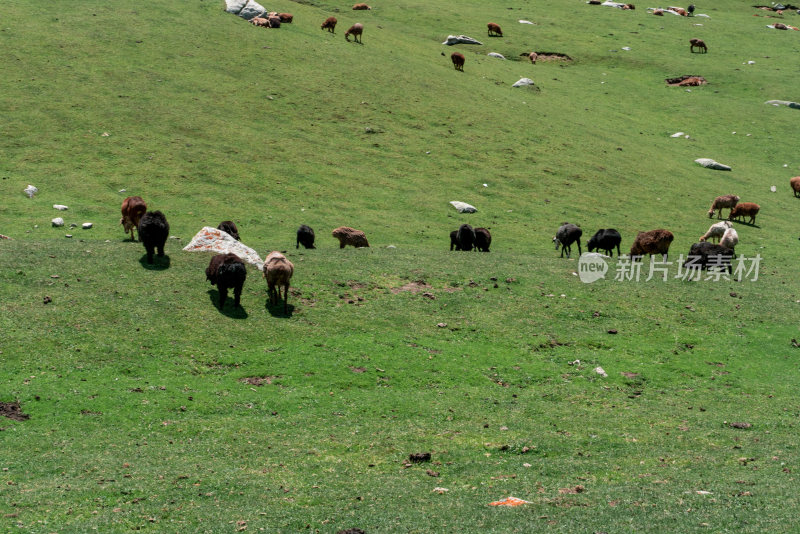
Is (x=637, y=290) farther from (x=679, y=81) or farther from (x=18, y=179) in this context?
(x=679, y=81)

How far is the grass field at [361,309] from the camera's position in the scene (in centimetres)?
1203

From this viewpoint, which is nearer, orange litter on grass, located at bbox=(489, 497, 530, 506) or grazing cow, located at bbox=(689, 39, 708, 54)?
orange litter on grass, located at bbox=(489, 497, 530, 506)

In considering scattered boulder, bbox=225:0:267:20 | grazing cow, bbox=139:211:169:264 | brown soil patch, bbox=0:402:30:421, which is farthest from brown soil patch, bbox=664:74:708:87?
brown soil patch, bbox=0:402:30:421

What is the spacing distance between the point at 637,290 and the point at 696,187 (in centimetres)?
2122

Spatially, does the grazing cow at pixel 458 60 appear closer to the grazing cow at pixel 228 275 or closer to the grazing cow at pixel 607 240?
the grazing cow at pixel 607 240

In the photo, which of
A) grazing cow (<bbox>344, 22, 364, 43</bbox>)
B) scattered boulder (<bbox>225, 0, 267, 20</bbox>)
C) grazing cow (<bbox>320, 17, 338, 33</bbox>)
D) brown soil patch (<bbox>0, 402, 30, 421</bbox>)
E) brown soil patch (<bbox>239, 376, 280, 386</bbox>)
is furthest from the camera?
grazing cow (<bbox>320, 17, 338, 33</bbox>)

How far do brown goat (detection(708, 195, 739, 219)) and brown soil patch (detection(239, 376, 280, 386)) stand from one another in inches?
1175

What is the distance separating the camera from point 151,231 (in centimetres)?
2208

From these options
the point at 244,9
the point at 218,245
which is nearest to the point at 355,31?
the point at 244,9

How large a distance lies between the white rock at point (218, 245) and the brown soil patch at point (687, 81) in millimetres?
51732

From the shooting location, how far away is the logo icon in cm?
2577

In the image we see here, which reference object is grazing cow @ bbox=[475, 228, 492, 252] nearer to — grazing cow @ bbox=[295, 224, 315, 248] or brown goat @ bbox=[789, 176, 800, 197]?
grazing cow @ bbox=[295, 224, 315, 248]

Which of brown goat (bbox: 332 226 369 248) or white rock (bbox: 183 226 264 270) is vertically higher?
brown goat (bbox: 332 226 369 248)

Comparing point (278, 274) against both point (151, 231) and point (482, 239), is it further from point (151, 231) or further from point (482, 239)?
point (482, 239)
